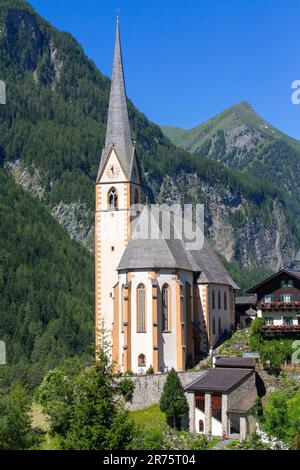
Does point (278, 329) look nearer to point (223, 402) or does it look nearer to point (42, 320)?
point (223, 402)

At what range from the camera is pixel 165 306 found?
243 feet

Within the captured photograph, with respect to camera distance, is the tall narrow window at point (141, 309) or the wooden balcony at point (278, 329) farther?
the tall narrow window at point (141, 309)

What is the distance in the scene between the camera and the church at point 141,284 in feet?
239

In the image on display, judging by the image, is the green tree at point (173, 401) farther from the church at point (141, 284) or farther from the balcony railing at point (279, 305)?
the balcony railing at point (279, 305)

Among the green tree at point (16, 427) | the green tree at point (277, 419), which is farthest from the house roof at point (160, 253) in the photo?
the green tree at point (277, 419)

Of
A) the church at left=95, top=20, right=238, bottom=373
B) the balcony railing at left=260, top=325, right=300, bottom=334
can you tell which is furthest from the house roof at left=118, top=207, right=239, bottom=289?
the balcony railing at left=260, top=325, right=300, bottom=334

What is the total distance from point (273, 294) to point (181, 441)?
18673 mm

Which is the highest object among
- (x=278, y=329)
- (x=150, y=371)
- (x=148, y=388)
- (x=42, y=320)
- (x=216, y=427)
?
(x=42, y=320)

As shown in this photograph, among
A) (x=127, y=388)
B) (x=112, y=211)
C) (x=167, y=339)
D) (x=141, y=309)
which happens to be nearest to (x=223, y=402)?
(x=127, y=388)

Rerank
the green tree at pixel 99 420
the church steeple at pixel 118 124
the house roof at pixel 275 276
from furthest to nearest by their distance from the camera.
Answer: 1. the church steeple at pixel 118 124
2. the house roof at pixel 275 276
3. the green tree at pixel 99 420

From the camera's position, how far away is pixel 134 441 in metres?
49.9

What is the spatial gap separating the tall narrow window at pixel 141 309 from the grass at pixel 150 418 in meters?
9.35

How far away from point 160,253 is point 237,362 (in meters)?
12.8
